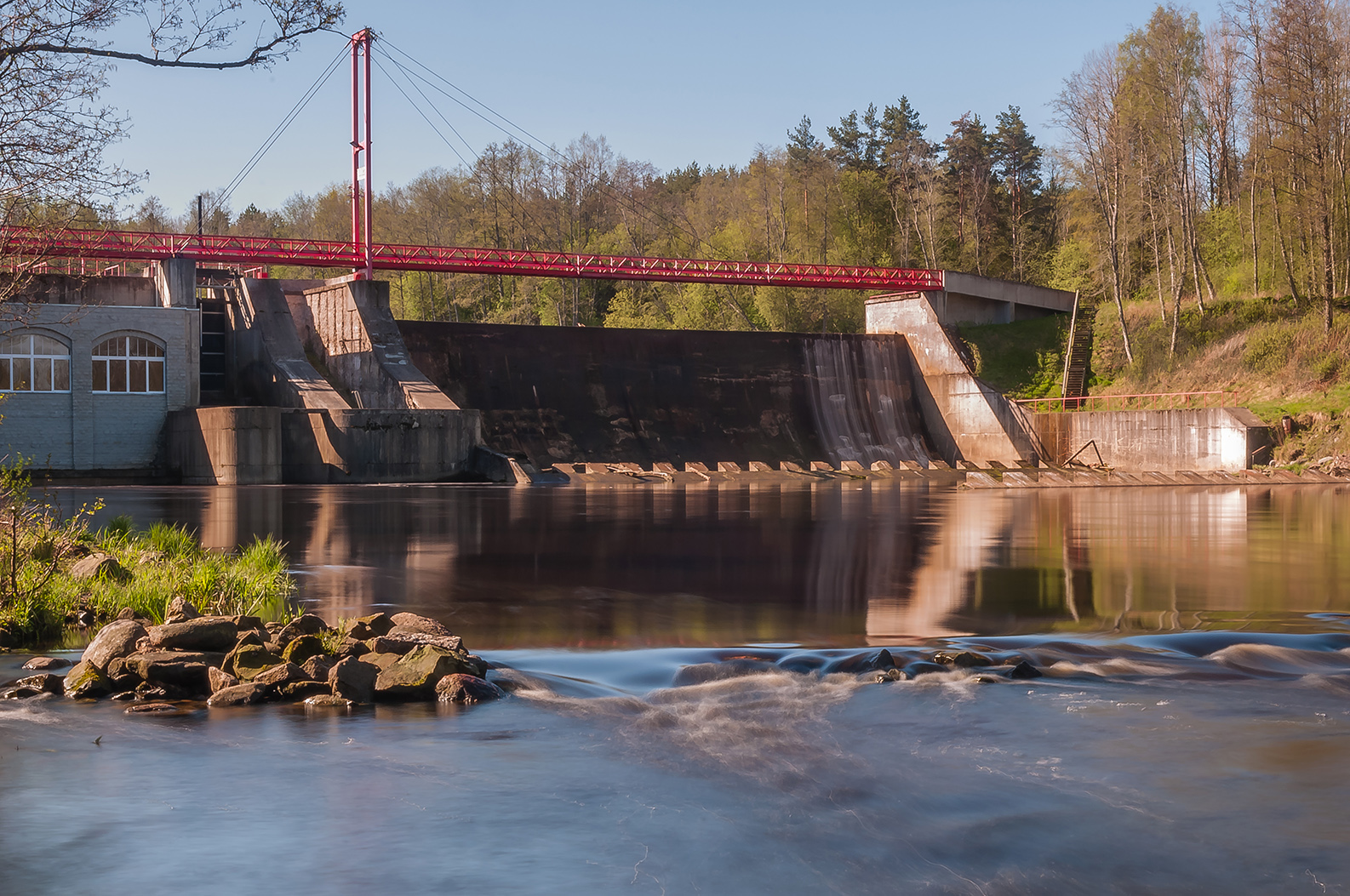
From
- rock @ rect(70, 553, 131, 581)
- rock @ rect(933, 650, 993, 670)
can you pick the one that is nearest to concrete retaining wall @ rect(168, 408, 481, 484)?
rock @ rect(70, 553, 131, 581)

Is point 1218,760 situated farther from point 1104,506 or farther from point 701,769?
point 1104,506

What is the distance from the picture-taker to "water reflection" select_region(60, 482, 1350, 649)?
1046cm

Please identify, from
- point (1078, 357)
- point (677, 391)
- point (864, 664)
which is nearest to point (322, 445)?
point (677, 391)

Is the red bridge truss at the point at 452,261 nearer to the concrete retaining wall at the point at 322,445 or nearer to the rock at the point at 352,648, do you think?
the concrete retaining wall at the point at 322,445

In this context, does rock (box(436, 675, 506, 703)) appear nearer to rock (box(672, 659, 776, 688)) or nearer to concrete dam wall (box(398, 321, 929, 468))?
rock (box(672, 659, 776, 688))

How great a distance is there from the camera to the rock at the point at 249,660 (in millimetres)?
7793

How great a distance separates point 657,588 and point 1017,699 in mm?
5265

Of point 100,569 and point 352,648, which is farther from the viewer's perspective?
point 100,569

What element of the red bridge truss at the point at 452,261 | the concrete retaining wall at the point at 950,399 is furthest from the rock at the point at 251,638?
the concrete retaining wall at the point at 950,399

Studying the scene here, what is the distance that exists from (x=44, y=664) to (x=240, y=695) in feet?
6.12

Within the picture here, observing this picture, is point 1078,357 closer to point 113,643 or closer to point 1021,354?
point 1021,354

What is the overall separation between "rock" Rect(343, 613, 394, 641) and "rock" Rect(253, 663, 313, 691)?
31.2 inches

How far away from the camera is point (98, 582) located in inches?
419

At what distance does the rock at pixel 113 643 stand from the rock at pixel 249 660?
26.3 inches
